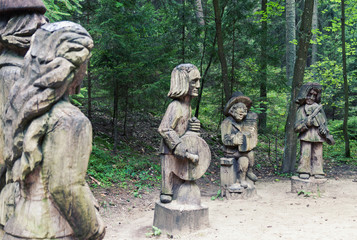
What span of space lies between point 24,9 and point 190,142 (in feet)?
12.6

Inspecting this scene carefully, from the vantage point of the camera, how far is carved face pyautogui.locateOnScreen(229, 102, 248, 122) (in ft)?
29.4

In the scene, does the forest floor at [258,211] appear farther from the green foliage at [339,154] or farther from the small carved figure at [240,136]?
the green foliage at [339,154]

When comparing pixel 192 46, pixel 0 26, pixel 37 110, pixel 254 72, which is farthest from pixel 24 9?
pixel 254 72

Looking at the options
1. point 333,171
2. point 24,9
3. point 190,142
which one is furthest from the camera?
point 333,171

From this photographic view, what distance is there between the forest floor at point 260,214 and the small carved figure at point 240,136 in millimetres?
750

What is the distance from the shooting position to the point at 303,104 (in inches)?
371

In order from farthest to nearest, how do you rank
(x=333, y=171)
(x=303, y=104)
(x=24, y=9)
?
1. (x=333, y=171)
2. (x=303, y=104)
3. (x=24, y=9)

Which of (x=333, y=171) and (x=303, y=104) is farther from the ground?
(x=303, y=104)

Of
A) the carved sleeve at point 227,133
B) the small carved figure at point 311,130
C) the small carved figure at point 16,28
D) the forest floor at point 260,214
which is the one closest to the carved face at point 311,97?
the small carved figure at point 311,130

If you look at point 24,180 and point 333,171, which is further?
point 333,171

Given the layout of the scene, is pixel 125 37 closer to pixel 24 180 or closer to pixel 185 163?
pixel 185 163

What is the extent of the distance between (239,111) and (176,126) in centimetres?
313

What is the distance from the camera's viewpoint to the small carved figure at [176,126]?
242 inches

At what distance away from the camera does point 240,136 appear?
29.1 feet
